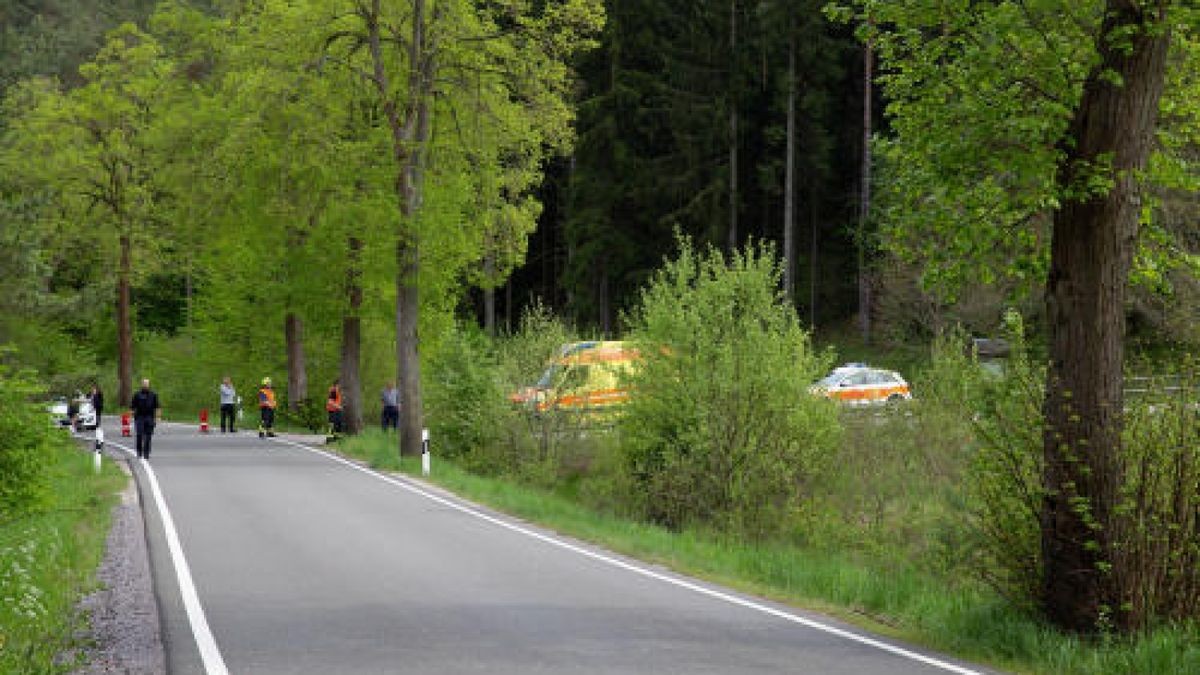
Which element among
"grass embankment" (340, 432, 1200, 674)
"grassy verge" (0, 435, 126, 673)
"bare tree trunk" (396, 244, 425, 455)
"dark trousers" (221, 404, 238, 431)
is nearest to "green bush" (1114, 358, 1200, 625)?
"grass embankment" (340, 432, 1200, 674)

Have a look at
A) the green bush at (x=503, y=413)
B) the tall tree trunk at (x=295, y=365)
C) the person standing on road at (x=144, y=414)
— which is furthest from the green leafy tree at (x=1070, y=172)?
the tall tree trunk at (x=295, y=365)

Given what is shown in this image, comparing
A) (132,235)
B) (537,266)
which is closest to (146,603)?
(132,235)

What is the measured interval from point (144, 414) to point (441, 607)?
1960 cm

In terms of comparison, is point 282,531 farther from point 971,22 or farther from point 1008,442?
point 971,22

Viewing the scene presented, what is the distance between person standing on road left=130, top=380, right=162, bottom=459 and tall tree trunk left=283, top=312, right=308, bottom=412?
1452cm

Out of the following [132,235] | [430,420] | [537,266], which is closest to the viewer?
[430,420]

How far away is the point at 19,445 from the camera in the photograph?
16891 mm

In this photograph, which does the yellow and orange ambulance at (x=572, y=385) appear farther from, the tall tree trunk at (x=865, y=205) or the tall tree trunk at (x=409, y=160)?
the tall tree trunk at (x=865, y=205)

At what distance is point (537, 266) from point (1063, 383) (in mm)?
64011

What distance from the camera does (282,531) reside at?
16.8m

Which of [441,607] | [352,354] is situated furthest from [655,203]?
[441,607]

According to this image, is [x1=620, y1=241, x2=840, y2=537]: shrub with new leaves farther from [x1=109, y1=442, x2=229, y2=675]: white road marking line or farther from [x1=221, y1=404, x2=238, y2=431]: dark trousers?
[x1=221, y1=404, x2=238, y2=431]: dark trousers

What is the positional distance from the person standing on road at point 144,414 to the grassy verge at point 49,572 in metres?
7.08

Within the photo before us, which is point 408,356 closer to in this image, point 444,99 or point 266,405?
point 444,99
